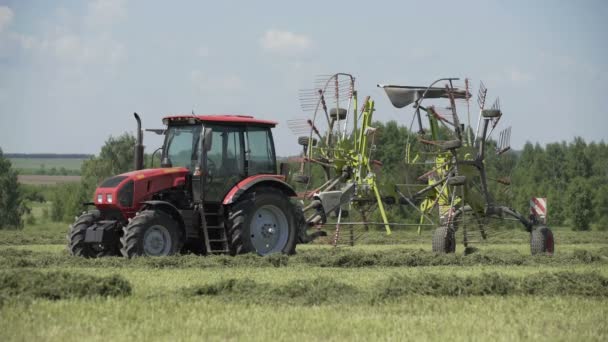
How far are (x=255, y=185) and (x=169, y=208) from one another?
158cm

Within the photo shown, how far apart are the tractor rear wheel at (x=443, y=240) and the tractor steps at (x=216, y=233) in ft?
13.3

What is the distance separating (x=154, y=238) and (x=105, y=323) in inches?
263

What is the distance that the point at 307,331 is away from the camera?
962 cm

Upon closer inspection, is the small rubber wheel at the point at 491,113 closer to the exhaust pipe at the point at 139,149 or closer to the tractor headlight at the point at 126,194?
the exhaust pipe at the point at 139,149

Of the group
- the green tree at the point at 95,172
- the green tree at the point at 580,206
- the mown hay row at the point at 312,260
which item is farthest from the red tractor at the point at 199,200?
the green tree at the point at 95,172

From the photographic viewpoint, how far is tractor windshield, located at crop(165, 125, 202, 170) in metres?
17.3

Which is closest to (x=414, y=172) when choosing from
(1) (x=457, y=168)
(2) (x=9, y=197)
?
(1) (x=457, y=168)

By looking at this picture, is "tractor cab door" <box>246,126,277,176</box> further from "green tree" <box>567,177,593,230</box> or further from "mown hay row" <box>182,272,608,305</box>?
"green tree" <box>567,177,593,230</box>

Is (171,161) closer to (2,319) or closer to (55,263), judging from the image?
(55,263)

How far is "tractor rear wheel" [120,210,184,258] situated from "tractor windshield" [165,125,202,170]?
1167 millimetres

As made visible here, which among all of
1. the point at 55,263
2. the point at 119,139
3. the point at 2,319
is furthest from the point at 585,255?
the point at 119,139

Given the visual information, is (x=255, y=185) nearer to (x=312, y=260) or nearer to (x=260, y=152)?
(x=260, y=152)

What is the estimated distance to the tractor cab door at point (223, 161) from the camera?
1727 cm

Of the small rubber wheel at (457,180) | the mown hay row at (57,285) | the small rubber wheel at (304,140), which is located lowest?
the mown hay row at (57,285)
